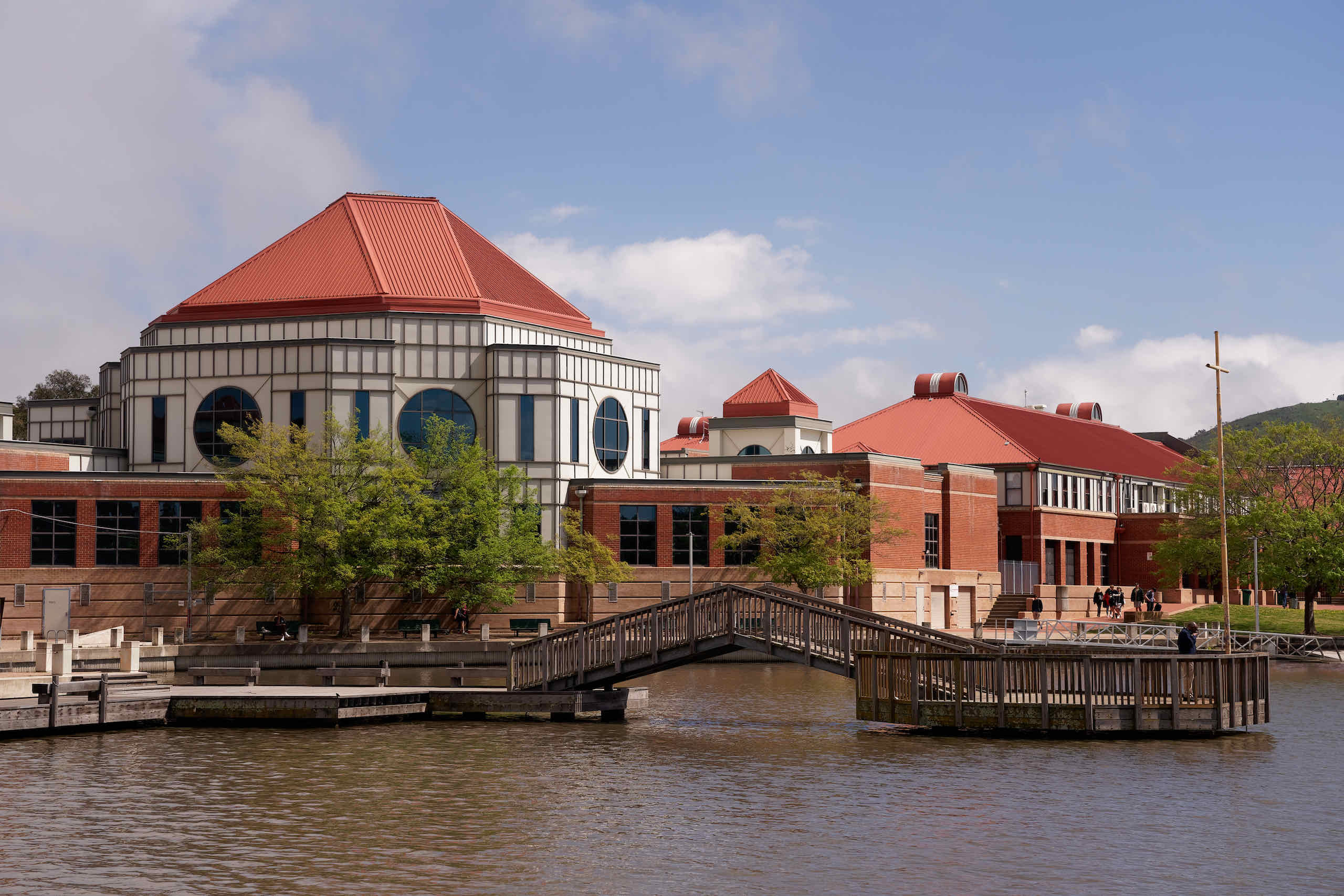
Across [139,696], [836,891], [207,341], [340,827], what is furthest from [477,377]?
[836,891]

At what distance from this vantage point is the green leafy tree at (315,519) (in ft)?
212

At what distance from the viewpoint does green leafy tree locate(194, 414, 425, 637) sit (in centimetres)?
6456

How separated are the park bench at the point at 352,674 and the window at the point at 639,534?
1035 inches

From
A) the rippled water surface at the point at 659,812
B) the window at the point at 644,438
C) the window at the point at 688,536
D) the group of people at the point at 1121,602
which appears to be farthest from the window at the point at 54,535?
the group of people at the point at 1121,602

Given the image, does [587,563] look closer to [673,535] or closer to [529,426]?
[673,535]

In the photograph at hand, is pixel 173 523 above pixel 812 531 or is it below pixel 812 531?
above

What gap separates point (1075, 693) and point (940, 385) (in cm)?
7179

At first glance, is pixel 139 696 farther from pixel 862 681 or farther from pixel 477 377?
pixel 477 377

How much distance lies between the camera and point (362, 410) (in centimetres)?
7081

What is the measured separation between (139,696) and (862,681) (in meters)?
18.2

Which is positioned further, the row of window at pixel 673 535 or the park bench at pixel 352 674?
the row of window at pixel 673 535

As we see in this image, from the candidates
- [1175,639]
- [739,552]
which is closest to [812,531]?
[739,552]

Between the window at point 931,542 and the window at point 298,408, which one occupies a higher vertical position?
the window at point 298,408

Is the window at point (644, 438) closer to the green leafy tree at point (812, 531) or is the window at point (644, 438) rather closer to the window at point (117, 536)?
the green leafy tree at point (812, 531)
